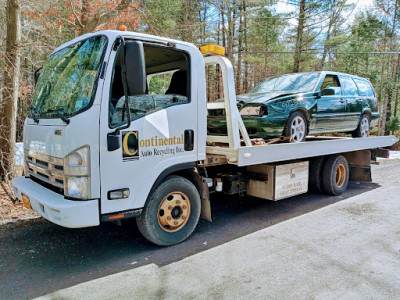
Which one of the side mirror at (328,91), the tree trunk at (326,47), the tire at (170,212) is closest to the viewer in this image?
the tire at (170,212)

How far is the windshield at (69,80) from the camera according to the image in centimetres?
323

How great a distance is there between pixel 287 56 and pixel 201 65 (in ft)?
65.6

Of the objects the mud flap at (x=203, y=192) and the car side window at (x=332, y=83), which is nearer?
the mud flap at (x=203, y=192)

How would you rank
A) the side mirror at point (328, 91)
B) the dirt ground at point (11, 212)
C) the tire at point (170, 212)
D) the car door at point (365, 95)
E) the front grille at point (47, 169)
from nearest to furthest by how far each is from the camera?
the front grille at point (47, 169), the tire at point (170, 212), the dirt ground at point (11, 212), the side mirror at point (328, 91), the car door at point (365, 95)

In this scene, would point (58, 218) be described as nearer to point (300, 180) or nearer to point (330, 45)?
point (300, 180)

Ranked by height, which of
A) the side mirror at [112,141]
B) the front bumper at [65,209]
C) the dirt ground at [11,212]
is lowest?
the dirt ground at [11,212]

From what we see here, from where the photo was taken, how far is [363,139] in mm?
6828

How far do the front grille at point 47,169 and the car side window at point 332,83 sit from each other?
533 cm

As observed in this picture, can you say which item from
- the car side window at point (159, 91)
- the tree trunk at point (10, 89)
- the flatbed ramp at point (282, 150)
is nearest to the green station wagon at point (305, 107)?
the flatbed ramp at point (282, 150)

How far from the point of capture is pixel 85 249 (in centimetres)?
386

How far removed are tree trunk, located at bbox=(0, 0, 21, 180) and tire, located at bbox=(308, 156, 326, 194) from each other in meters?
6.11

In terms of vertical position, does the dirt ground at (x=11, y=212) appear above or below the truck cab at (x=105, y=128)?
below

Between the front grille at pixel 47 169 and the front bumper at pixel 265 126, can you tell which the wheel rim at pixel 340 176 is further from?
the front grille at pixel 47 169

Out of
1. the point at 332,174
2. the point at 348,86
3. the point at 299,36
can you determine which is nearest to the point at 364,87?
the point at 348,86
